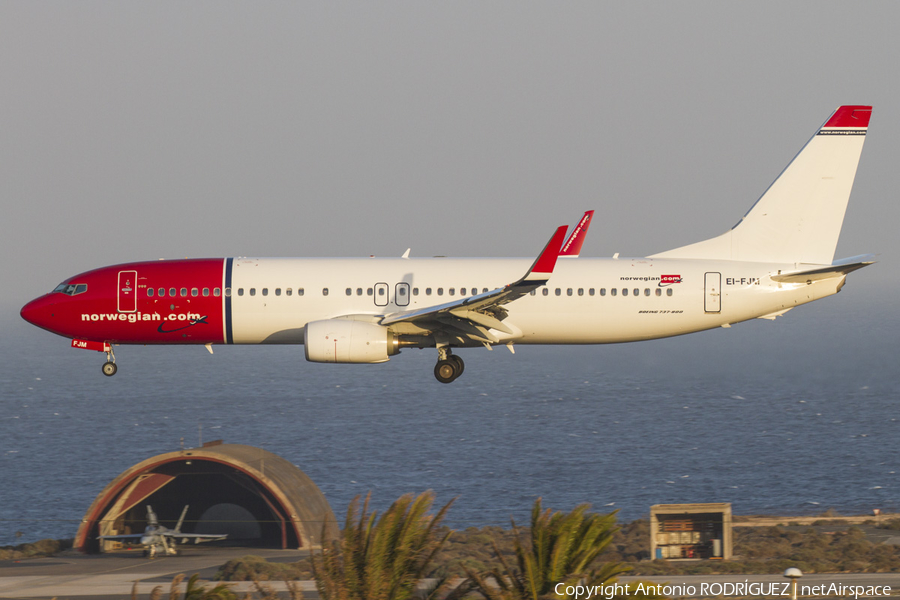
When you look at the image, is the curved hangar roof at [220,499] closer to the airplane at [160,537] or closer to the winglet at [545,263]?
the airplane at [160,537]

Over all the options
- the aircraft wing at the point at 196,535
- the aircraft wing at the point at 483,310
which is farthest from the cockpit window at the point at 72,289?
the aircraft wing at the point at 196,535

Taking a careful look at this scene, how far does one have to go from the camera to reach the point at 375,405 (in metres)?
142

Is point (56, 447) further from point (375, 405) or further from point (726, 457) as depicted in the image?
point (726, 457)

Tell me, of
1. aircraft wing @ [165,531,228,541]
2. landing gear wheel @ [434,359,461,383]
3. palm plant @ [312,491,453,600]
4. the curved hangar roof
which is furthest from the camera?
aircraft wing @ [165,531,228,541]

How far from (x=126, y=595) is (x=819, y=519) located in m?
51.7

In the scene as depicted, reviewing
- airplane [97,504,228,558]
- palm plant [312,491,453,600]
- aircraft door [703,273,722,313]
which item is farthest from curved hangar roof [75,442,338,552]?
palm plant [312,491,453,600]

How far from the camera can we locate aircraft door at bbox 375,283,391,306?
3600 centimetres

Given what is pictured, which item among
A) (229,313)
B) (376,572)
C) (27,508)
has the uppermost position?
(229,313)

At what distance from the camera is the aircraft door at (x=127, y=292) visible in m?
36.5

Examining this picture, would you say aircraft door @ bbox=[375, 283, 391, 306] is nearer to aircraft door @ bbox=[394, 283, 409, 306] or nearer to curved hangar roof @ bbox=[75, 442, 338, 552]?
aircraft door @ bbox=[394, 283, 409, 306]

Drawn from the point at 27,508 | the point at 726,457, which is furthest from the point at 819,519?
the point at 27,508

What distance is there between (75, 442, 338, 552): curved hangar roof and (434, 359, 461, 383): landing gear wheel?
74.2ft

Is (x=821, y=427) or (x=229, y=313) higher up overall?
(x=229, y=313)

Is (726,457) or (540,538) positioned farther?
(726,457)
